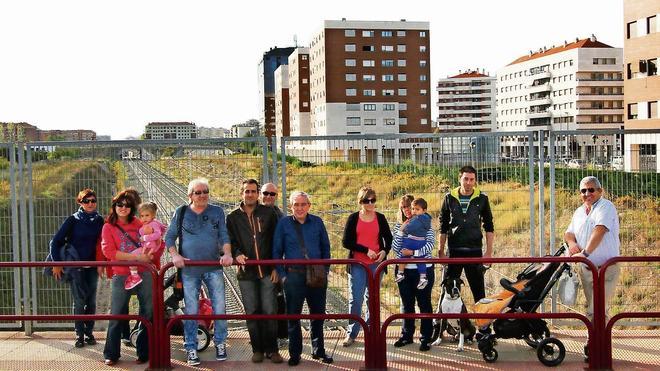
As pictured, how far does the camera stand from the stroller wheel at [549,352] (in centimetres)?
701

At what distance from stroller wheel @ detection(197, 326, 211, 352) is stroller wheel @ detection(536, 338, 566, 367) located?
3.33 meters

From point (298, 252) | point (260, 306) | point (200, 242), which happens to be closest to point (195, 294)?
point (200, 242)

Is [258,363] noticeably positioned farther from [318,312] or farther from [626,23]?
[626,23]

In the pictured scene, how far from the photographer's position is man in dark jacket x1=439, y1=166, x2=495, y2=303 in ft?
25.0

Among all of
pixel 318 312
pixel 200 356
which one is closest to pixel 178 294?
pixel 200 356

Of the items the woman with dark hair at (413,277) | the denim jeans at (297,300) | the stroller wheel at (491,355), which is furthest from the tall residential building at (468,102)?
the denim jeans at (297,300)

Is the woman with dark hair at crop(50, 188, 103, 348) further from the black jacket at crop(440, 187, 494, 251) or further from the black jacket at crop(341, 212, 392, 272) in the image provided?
the black jacket at crop(440, 187, 494, 251)

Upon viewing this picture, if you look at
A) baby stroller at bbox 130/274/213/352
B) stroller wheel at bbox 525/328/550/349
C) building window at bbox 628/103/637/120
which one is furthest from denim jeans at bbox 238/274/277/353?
building window at bbox 628/103/637/120

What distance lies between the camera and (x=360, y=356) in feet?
24.9

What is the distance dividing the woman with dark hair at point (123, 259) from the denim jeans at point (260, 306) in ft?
3.06

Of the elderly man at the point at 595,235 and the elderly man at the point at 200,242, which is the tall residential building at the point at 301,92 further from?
the elderly man at the point at 595,235

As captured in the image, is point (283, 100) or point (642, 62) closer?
point (642, 62)

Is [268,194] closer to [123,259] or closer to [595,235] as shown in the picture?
[123,259]

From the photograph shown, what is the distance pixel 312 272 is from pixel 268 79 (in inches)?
6971
